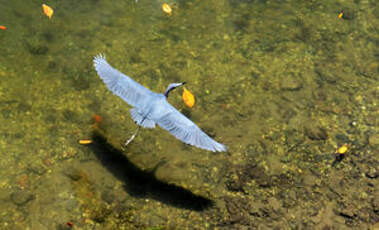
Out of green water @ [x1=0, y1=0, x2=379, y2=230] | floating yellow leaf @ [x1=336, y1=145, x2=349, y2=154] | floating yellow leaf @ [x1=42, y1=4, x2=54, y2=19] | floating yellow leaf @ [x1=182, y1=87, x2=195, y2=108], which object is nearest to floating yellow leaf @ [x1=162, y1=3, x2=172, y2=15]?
Result: green water @ [x1=0, y1=0, x2=379, y2=230]

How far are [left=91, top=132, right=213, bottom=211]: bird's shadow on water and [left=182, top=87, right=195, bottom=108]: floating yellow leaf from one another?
3.72ft

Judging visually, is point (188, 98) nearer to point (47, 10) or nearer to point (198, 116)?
point (198, 116)

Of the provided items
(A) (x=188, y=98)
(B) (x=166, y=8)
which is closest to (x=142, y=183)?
(A) (x=188, y=98)

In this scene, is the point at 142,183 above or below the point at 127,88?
below

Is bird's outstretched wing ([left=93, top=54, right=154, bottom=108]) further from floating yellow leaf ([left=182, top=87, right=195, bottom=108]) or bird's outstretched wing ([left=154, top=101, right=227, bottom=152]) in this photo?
floating yellow leaf ([left=182, top=87, right=195, bottom=108])

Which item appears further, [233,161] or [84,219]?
[233,161]

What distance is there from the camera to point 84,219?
4355mm

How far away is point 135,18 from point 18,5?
6.10 feet

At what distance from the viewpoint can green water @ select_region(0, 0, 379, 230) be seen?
4.58 meters

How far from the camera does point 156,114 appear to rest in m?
4.28

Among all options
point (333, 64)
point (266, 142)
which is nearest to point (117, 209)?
point (266, 142)

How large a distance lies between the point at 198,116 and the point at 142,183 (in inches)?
50.4

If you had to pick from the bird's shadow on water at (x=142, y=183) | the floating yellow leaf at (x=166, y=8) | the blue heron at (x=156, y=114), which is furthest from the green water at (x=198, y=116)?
the blue heron at (x=156, y=114)

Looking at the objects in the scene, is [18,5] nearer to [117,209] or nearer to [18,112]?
[18,112]
